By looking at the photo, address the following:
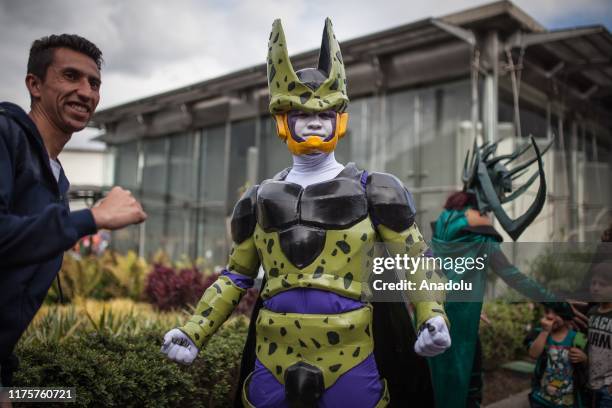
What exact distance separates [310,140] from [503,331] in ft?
18.6

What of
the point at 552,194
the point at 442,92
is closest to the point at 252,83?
the point at 442,92

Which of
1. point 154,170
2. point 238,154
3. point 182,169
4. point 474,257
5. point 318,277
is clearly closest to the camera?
point 318,277

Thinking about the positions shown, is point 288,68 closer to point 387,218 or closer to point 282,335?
point 387,218

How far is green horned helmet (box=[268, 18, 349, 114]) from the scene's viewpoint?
2770mm

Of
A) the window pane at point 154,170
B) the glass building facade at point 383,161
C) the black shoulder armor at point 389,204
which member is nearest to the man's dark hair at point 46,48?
the black shoulder armor at point 389,204

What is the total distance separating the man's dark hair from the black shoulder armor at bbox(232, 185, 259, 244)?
107 centimetres

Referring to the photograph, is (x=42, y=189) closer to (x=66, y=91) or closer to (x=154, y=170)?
(x=66, y=91)

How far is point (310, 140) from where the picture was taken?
2.77m

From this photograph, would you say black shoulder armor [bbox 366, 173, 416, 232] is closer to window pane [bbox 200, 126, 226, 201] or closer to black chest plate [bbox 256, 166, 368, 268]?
black chest plate [bbox 256, 166, 368, 268]

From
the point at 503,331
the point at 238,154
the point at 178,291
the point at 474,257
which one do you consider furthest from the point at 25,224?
the point at 238,154

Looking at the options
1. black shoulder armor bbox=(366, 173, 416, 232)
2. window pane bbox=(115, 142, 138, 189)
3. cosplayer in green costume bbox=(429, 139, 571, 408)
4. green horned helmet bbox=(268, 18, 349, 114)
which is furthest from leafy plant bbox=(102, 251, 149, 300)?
window pane bbox=(115, 142, 138, 189)

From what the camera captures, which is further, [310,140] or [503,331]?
[503,331]

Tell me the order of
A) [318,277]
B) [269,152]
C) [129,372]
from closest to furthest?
1. [318,277]
2. [129,372]
3. [269,152]

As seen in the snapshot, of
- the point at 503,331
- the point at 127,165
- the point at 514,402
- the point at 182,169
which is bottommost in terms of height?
the point at 514,402
